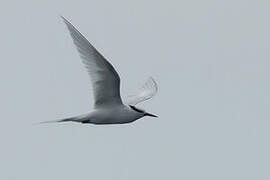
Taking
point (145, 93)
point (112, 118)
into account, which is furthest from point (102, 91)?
point (145, 93)

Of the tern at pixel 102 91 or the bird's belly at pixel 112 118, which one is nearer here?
the tern at pixel 102 91

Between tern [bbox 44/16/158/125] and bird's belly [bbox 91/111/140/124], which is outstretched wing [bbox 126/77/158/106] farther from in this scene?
bird's belly [bbox 91/111/140/124]

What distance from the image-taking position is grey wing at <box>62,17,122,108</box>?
23.5m

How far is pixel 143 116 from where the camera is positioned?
26625 millimetres

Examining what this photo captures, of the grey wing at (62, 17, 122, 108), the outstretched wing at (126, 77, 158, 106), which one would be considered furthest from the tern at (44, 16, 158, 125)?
the outstretched wing at (126, 77, 158, 106)

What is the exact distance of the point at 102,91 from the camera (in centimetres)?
2520


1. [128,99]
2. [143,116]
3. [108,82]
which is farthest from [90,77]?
[128,99]

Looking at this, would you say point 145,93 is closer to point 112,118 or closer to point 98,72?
point 112,118

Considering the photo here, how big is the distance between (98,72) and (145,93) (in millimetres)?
5695

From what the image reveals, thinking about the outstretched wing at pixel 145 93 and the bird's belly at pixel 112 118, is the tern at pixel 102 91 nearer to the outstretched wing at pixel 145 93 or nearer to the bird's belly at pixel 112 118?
the bird's belly at pixel 112 118

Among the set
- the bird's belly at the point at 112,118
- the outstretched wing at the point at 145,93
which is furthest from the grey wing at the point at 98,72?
the outstretched wing at the point at 145,93

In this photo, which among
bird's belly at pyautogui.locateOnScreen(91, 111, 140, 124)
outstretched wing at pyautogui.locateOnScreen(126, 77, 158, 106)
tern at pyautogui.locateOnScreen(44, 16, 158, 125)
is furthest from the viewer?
outstretched wing at pyautogui.locateOnScreen(126, 77, 158, 106)

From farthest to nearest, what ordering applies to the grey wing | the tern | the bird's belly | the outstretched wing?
the outstretched wing
the bird's belly
the tern
the grey wing

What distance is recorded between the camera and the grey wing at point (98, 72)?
23.5 metres
